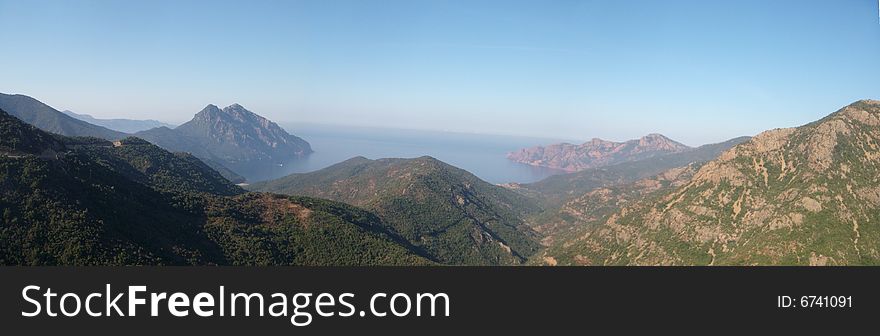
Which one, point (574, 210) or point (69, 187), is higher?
point (69, 187)

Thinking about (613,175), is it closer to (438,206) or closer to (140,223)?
(438,206)

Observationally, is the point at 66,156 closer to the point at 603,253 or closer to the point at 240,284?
the point at 240,284

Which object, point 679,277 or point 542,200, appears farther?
point 542,200

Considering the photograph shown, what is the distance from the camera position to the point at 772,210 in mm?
44406

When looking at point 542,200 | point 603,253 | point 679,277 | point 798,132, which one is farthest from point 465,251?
point 542,200

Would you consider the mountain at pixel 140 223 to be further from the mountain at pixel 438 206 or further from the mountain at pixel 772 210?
the mountain at pixel 772 210

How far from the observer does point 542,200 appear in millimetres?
143375

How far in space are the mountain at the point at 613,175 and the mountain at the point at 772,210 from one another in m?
90.3

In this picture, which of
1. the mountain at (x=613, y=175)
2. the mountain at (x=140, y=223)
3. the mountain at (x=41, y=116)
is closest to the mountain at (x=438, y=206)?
the mountain at (x=140, y=223)

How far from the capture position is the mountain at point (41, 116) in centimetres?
14138

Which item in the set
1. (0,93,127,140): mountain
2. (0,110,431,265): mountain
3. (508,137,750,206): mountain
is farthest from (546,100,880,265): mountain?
(0,93,127,140): mountain

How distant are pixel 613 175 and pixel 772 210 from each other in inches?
5484

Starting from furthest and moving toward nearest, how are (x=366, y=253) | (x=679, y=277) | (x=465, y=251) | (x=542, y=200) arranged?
1. (x=542, y=200)
2. (x=465, y=251)
3. (x=366, y=253)
4. (x=679, y=277)

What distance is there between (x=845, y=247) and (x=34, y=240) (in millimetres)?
59401
